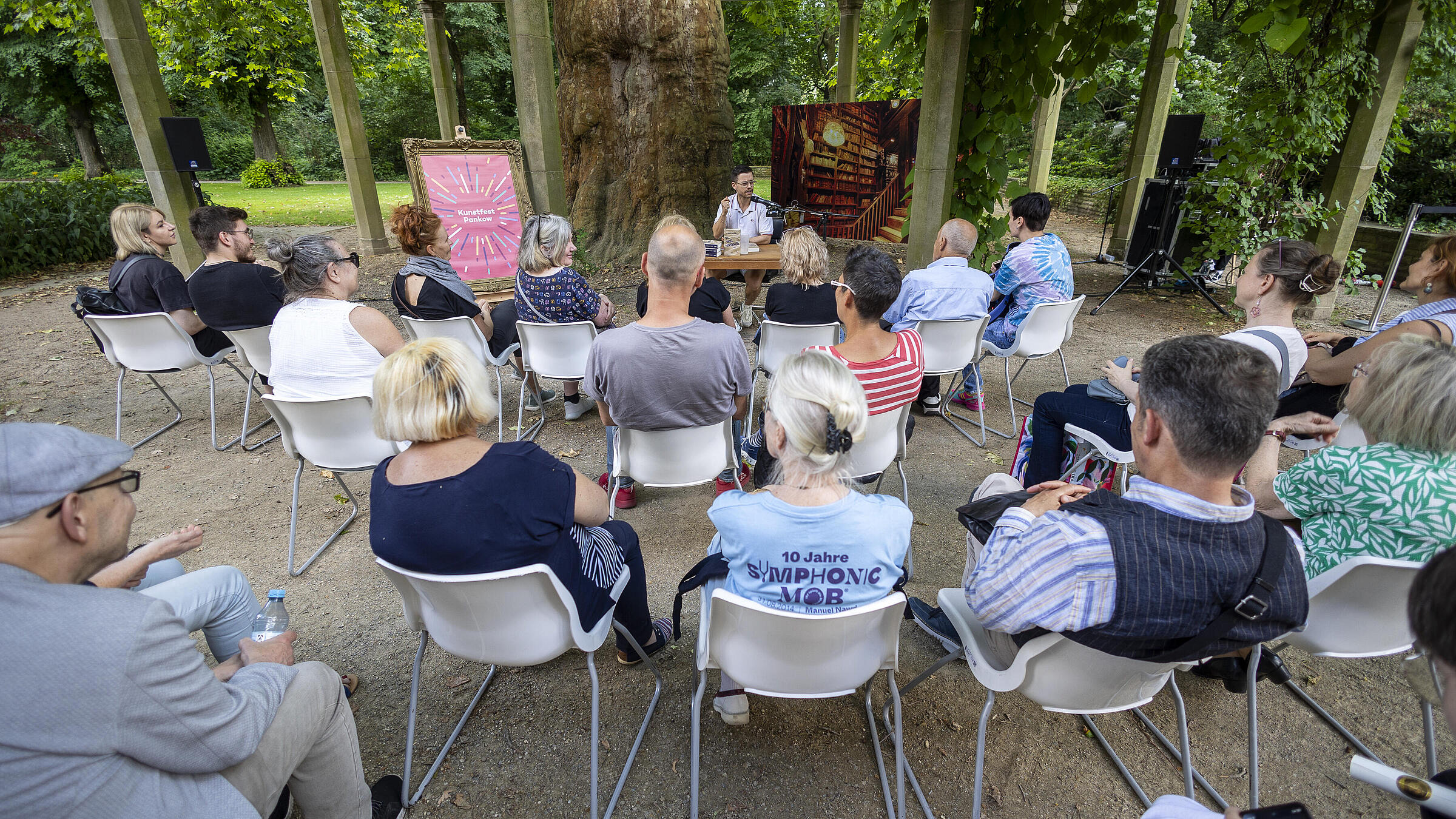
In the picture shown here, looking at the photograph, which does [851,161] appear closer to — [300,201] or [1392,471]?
[1392,471]

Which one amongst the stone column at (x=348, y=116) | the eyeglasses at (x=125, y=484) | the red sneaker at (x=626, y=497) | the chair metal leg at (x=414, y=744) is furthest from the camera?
the stone column at (x=348, y=116)

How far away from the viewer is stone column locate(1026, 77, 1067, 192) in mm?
9516

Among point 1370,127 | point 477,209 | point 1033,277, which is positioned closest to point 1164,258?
point 1370,127

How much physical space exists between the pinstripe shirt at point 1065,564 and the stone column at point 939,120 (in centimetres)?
419

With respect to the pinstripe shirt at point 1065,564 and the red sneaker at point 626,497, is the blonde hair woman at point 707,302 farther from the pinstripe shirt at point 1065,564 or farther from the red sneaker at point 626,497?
the pinstripe shirt at point 1065,564

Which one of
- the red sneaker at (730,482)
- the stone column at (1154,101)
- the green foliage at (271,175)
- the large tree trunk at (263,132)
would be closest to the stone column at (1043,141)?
the stone column at (1154,101)

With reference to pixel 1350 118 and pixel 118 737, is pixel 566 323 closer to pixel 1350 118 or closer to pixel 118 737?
pixel 118 737

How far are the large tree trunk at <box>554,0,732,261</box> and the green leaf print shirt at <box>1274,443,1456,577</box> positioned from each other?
672 centimetres

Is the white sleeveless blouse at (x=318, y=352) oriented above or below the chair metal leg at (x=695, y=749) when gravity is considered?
above

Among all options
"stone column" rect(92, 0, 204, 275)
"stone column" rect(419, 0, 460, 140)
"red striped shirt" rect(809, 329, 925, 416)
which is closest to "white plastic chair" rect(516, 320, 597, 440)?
"red striped shirt" rect(809, 329, 925, 416)

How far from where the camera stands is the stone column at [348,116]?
A: 27.1ft

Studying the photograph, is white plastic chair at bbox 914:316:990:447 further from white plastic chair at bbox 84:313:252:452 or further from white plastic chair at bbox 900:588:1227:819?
white plastic chair at bbox 84:313:252:452

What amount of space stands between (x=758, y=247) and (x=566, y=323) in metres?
3.01

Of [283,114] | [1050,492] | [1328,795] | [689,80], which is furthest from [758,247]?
[283,114]
